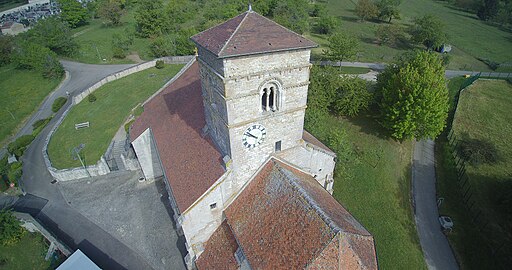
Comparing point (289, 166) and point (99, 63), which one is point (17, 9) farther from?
point (289, 166)

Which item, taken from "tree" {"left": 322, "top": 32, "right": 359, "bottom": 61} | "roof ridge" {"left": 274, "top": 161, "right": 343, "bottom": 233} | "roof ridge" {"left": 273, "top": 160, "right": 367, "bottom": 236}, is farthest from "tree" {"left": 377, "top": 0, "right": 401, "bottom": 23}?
"roof ridge" {"left": 274, "top": 161, "right": 343, "bottom": 233}

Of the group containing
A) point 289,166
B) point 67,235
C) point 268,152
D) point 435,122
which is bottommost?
point 67,235

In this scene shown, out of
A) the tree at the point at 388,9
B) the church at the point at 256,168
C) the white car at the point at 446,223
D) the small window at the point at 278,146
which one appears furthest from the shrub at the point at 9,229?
the tree at the point at 388,9

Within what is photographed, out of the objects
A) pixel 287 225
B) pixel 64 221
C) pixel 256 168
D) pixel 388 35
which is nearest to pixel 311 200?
pixel 287 225

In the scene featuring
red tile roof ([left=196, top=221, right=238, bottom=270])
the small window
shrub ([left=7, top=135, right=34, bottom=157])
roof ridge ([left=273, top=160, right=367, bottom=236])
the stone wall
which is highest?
the small window

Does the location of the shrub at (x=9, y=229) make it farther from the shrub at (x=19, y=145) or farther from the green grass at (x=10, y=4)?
the green grass at (x=10, y=4)

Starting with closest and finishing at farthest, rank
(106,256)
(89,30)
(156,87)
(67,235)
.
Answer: (106,256) → (67,235) → (156,87) → (89,30)

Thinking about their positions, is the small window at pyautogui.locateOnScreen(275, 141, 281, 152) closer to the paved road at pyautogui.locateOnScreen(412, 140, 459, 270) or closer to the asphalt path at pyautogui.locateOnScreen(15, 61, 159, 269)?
the asphalt path at pyautogui.locateOnScreen(15, 61, 159, 269)

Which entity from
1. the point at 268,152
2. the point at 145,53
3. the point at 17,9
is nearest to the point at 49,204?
the point at 268,152
